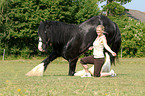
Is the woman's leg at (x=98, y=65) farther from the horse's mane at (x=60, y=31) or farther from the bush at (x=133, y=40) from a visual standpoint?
the bush at (x=133, y=40)

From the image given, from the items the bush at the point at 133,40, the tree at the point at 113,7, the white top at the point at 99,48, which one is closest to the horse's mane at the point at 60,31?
the white top at the point at 99,48

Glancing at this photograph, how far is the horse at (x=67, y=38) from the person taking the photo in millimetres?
9938

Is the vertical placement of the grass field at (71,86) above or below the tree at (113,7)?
below

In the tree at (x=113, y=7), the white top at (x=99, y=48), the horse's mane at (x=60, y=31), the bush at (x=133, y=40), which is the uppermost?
the tree at (x=113, y=7)

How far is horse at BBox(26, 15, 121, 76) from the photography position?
9938 mm

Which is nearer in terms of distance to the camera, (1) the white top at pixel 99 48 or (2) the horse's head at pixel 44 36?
(1) the white top at pixel 99 48

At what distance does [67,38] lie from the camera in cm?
1033

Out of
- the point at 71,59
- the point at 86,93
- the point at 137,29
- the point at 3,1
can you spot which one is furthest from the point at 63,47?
the point at 137,29

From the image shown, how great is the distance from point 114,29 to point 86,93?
580 centimetres

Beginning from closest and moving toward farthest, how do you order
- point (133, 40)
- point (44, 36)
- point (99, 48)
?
point (99, 48), point (44, 36), point (133, 40)

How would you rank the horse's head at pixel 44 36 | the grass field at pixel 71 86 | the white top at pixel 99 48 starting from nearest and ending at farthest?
the grass field at pixel 71 86 → the white top at pixel 99 48 → the horse's head at pixel 44 36

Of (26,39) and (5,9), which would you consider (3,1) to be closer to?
(5,9)

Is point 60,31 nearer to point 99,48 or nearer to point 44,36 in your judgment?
point 44,36

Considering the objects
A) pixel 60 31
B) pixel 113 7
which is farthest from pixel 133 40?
pixel 60 31
